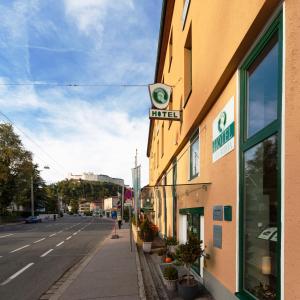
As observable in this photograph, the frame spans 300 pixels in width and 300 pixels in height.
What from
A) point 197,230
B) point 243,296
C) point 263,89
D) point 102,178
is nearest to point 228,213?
point 243,296

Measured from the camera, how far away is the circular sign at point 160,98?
518 inches

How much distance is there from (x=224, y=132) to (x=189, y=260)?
9.26 ft

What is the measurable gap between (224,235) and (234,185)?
1.09m

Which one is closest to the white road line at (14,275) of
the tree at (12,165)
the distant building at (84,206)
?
the tree at (12,165)

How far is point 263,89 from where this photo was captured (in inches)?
210

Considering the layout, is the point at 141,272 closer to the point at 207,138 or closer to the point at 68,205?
the point at 207,138

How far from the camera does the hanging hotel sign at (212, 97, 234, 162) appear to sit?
669 centimetres

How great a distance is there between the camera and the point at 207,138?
347 inches

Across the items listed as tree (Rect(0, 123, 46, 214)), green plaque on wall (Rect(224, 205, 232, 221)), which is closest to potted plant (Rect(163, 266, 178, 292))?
green plaque on wall (Rect(224, 205, 232, 221))

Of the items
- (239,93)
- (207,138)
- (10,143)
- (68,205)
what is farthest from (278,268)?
(68,205)

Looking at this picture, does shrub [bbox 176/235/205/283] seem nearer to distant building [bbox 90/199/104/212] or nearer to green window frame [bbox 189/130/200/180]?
green window frame [bbox 189/130/200/180]

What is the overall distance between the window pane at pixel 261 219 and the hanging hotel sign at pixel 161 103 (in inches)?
260

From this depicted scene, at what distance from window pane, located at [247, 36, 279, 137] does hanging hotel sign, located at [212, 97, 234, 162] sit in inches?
28.9

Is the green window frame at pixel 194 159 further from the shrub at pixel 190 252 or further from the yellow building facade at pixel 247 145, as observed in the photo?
the shrub at pixel 190 252
